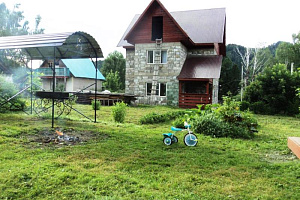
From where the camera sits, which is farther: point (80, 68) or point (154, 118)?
point (80, 68)

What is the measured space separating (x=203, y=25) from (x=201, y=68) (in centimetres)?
542

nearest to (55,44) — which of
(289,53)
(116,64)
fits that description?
(116,64)

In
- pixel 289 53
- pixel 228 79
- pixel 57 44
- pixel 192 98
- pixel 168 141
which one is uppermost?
pixel 289 53

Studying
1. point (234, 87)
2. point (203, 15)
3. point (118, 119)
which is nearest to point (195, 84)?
point (203, 15)

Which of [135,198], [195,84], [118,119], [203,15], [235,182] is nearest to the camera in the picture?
[135,198]

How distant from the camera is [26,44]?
8.38 m

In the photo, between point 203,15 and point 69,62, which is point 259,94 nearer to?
point 203,15

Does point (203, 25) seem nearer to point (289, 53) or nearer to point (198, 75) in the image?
point (198, 75)

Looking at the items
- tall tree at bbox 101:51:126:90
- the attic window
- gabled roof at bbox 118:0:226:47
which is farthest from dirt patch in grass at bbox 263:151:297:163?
tall tree at bbox 101:51:126:90

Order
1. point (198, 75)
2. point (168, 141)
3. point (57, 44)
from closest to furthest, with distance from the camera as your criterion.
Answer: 1. point (168, 141)
2. point (57, 44)
3. point (198, 75)

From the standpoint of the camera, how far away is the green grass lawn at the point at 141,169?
366 cm

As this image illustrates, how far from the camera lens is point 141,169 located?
15.2 ft

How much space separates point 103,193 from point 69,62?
31705mm

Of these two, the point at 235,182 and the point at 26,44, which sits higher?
the point at 26,44
